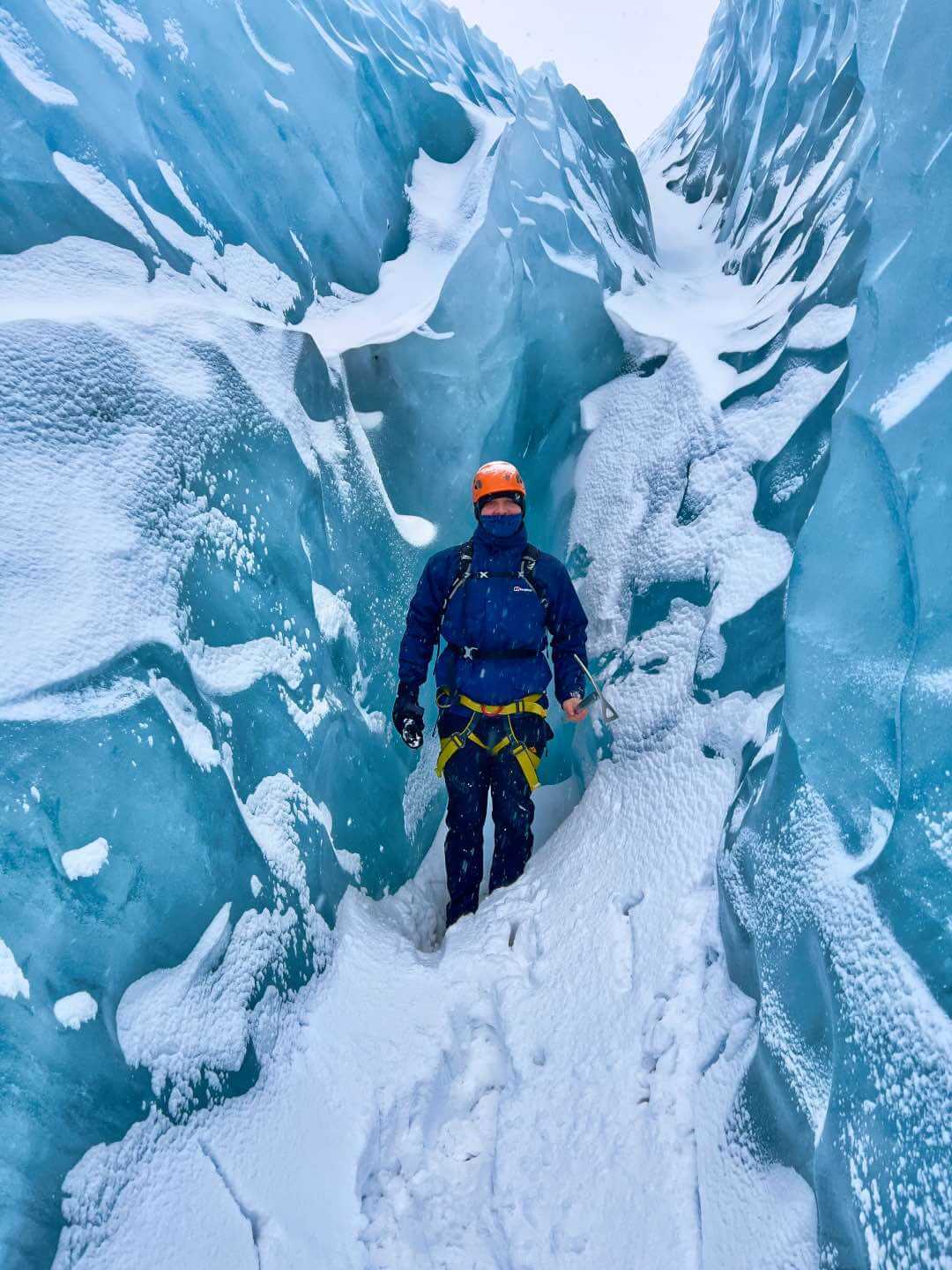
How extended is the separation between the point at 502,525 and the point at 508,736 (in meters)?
0.84

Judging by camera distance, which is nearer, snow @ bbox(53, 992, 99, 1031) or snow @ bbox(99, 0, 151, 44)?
snow @ bbox(53, 992, 99, 1031)

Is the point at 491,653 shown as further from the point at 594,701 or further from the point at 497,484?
the point at 497,484

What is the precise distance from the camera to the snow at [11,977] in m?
1.60

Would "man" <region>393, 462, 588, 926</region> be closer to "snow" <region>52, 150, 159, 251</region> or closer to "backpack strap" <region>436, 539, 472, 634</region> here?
"backpack strap" <region>436, 539, 472, 634</region>

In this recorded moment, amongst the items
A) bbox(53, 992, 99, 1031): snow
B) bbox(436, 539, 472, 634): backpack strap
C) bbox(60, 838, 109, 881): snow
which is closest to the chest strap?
bbox(436, 539, 472, 634): backpack strap

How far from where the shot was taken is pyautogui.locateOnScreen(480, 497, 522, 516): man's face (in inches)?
117

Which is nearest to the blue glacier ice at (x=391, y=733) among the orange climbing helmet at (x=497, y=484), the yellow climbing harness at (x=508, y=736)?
the yellow climbing harness at (x=508, y=736)

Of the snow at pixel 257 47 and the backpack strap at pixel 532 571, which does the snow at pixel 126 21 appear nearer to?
the snow at pixel 257 47

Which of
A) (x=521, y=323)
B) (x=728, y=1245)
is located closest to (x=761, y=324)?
(x=521, y=323)

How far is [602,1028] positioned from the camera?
220 centimetres

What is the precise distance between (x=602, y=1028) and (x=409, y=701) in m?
1.32

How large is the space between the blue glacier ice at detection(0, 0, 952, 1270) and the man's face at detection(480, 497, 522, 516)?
615 millimetres

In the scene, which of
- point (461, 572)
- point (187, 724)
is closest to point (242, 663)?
point (187, 724)

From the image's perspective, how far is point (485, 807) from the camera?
10.2 feet
